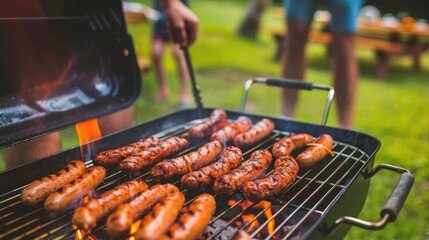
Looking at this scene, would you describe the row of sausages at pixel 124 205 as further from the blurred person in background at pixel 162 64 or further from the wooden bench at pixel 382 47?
the wooden bench at pixel 382 47

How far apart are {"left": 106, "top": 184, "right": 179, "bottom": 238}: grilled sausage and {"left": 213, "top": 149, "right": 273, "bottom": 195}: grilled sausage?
0.79 feet

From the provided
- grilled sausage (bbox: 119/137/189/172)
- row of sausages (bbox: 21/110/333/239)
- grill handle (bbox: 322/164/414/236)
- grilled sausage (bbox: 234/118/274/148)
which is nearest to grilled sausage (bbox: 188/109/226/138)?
row of sausages (bbox: 21/110/333/239)

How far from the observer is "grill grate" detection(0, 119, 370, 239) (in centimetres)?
181

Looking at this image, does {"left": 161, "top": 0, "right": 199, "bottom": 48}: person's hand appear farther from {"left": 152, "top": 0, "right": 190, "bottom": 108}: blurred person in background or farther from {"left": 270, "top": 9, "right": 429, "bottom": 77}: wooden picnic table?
{"left": 270, "top": 9, "right": 429, "bottom": 77}: wooden picnic table

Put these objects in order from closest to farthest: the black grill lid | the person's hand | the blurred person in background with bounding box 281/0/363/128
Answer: the black grill lid, the person's hand, the blurred person in background with bounding box 281/0/363/128

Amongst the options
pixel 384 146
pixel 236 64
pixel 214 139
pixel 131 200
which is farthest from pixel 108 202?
pixel 236 64

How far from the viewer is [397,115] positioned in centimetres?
605

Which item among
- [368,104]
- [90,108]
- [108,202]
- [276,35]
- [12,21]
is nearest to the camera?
[108,202]

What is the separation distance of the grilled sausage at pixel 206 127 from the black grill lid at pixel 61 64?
545 millimetres

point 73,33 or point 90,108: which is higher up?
point 73,33

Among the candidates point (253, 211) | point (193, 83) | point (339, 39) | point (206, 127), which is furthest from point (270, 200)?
point (339, 39)

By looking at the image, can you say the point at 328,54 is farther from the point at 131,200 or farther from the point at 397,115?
the point at 131,200

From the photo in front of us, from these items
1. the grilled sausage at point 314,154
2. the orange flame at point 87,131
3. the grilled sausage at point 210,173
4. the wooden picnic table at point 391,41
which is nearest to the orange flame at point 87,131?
the orange flame at point 87,131

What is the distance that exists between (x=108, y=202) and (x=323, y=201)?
1138 mm
